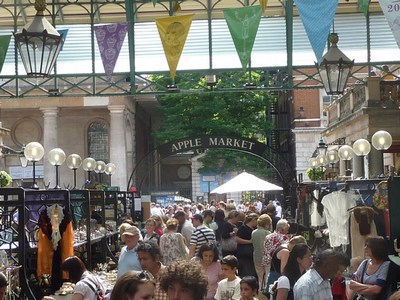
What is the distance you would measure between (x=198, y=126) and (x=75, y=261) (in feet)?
156

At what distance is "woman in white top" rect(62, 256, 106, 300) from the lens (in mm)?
9038

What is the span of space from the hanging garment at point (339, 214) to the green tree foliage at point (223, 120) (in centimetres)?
4052

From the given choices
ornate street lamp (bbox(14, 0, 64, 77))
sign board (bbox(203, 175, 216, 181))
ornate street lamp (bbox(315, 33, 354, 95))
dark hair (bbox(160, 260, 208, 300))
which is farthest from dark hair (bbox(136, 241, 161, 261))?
sign board (bbox(203, 175, 216, 181))

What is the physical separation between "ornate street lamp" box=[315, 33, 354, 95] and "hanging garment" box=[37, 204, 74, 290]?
15.2 feet

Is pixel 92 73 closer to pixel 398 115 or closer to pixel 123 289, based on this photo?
pixel 398 115

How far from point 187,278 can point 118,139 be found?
183ft

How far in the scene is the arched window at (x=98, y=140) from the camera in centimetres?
6619

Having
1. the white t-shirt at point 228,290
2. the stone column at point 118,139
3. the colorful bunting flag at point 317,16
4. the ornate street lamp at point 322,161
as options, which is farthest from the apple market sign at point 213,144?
the stone column at point 118,139

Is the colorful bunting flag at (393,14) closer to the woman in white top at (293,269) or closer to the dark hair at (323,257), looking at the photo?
the woman in white top at (293,269)

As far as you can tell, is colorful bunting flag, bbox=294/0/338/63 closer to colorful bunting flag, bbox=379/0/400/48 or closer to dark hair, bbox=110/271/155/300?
colorful bunting flag, bbox=379/0/400/48

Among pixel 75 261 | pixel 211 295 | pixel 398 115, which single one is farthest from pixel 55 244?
pixel 398 115

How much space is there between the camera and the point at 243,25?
762 inches

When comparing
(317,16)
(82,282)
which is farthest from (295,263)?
(317,16)

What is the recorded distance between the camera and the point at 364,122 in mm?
34844
